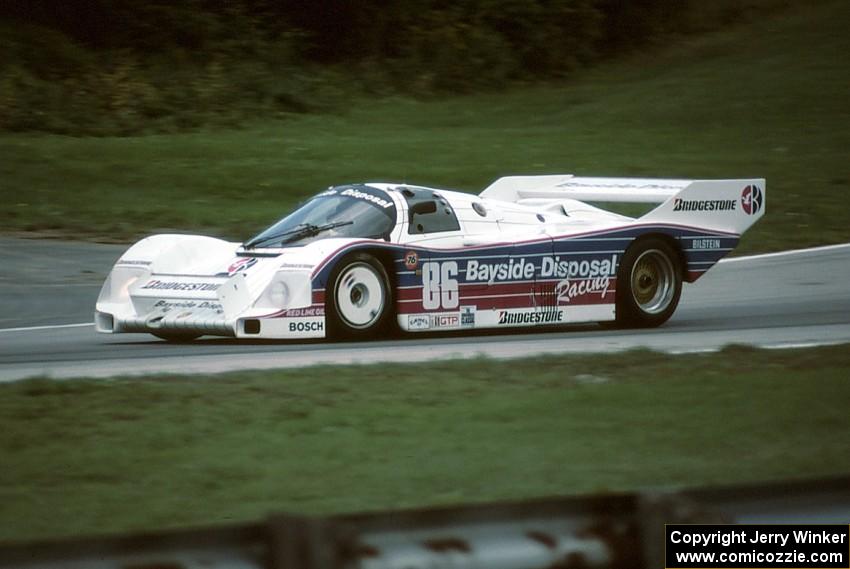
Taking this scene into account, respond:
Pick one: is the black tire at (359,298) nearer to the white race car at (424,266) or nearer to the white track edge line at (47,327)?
the white race car at (424,266)

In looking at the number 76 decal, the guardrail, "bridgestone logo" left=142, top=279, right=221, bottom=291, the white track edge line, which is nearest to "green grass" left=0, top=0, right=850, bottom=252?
the white track edge line

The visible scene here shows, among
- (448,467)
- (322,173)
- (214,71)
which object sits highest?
(214,71)

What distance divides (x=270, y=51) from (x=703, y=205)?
18815mm

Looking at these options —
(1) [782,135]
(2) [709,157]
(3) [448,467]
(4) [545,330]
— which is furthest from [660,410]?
(1) [782,135]

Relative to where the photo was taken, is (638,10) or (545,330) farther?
(638,10)

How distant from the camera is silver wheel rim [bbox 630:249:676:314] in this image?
13.2m

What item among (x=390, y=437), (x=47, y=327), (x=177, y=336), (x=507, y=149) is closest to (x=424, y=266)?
(x=177, y=336)

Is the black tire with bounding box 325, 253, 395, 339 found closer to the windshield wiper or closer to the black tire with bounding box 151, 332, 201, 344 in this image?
the windshield wiper

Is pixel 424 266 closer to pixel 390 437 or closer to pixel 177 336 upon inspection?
pixel 177 336

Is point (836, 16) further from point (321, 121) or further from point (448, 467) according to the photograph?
point (448, 467)

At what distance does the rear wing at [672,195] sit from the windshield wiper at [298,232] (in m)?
2.30

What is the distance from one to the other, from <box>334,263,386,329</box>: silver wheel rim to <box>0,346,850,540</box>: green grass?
65.5 inches

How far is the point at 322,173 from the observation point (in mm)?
21734

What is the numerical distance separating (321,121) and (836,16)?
1527 centimetres
